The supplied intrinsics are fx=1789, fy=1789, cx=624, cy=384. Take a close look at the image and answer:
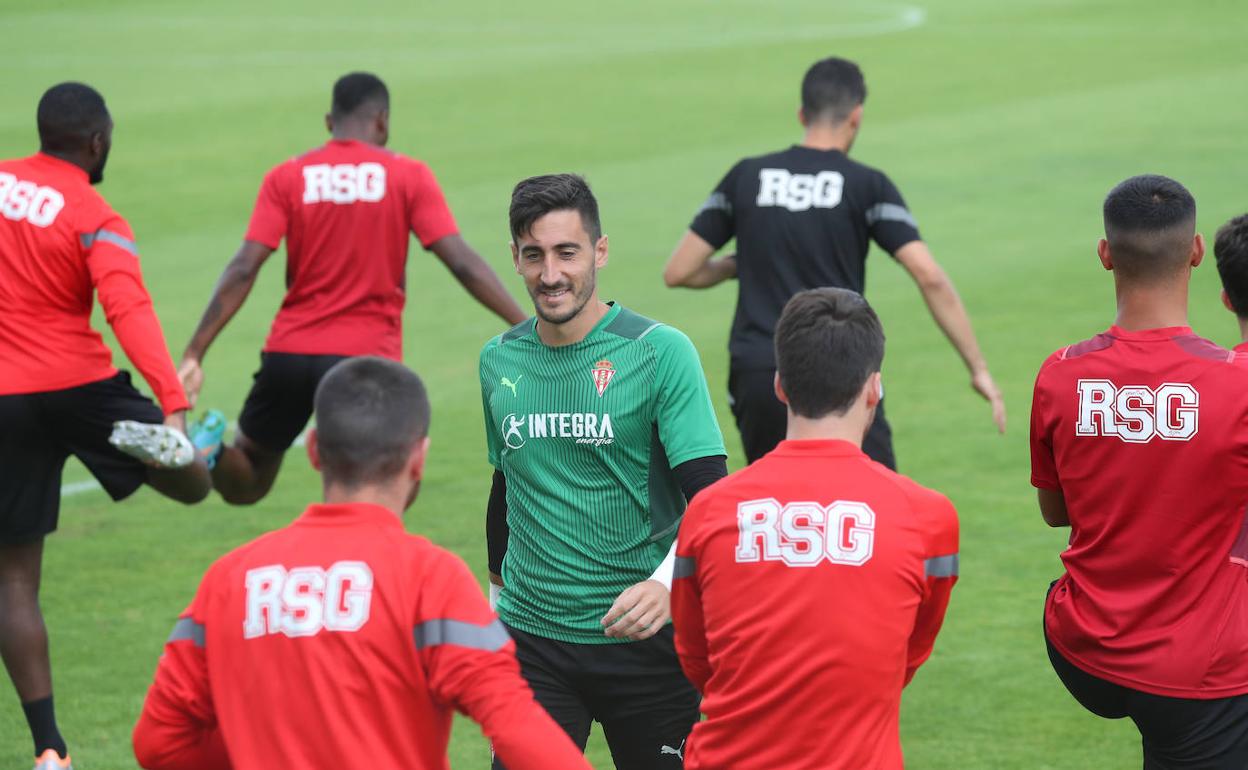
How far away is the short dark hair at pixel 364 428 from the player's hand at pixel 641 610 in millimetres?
1041

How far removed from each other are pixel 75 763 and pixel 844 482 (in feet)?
13.8

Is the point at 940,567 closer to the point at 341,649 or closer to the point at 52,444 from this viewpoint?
the point at 341,649

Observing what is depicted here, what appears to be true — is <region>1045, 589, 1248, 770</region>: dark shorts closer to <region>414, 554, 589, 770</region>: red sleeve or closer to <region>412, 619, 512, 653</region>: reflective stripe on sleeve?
<region>414, 554, 589, 770</region>: red sleeve

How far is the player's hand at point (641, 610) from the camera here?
4.52m

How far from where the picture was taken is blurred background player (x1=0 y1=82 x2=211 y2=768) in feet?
22.5

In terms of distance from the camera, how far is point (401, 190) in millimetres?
8805

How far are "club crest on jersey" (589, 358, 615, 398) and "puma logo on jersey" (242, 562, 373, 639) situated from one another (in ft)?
5.22

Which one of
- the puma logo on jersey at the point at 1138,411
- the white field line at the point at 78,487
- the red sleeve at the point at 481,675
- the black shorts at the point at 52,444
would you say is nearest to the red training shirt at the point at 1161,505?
the puma logo on jersey at the point at 1138,411

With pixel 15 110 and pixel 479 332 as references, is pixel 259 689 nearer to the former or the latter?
pixel 479 332

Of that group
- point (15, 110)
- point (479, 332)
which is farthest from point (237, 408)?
point (15, 110)

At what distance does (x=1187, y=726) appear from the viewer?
181 inches

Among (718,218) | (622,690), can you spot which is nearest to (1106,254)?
(622,690)

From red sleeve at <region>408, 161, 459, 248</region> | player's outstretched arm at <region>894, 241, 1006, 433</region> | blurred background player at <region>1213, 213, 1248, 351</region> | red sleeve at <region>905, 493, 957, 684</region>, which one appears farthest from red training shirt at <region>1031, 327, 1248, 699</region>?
red sleeve at <region>408, 161, 459, 248</region>

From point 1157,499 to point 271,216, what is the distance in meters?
5.35
